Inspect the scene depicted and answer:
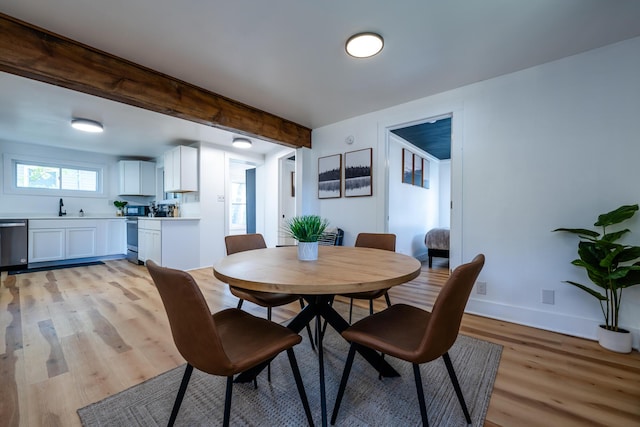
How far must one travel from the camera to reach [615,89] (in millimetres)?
2000

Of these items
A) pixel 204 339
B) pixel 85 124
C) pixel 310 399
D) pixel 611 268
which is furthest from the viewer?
pixel 85 124

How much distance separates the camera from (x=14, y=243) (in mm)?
4176

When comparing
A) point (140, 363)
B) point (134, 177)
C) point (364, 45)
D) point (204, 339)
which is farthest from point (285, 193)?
point (204, 339)

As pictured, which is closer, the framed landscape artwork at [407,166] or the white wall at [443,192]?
the framed landscape artwork at [407,166]

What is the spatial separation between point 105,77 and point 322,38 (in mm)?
1768

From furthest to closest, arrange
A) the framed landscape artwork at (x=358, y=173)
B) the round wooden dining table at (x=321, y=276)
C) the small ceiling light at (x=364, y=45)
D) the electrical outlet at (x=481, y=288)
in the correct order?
the framed landscape artwork at (x=358, y=173), the electrical outlet at (x=481, y=288), the small ceiling light at (x=364, y=45), the round wooden dining table at (x=321, y=276)

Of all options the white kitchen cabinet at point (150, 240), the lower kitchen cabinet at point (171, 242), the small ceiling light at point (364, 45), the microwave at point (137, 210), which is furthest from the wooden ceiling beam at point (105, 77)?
the microwave at point (137, 210)

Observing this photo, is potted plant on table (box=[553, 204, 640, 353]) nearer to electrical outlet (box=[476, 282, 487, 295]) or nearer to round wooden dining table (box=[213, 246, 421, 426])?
electrical outlet (box=[476, 282, 487, 295])

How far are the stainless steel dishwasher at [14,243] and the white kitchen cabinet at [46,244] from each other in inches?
2.8

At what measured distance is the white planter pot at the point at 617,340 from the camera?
5.99 ft

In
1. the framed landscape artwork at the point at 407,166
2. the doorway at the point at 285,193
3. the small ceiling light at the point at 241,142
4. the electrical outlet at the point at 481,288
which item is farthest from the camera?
the doorway at the point at 285,193

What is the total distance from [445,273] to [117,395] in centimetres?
417

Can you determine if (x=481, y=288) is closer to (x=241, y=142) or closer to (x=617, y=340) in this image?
(x=617, y=340)

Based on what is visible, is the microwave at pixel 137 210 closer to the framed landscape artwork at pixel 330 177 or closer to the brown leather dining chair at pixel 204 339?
the framed landscape artwork at pixel 330 177
